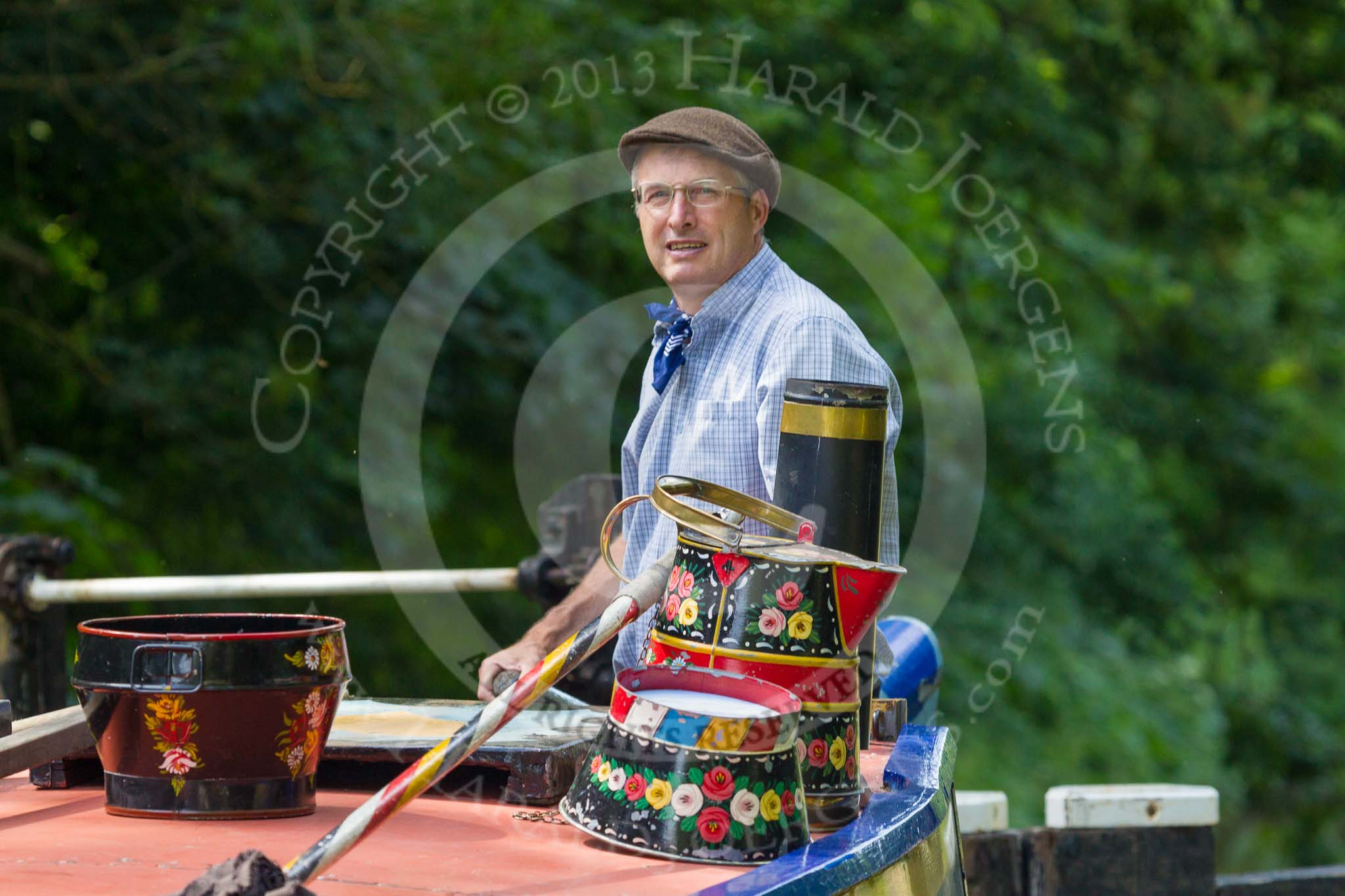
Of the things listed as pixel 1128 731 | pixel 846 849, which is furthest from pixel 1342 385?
pixel 846 849

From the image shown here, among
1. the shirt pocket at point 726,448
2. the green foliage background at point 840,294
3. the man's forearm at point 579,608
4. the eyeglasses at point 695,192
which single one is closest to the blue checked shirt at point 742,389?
the shirt pocket at point 726,448

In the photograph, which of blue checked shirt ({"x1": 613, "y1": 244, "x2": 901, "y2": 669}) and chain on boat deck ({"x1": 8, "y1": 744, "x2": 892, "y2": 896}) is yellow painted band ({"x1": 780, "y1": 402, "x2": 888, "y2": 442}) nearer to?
blue checked shirt ({"x1": 613, "y1": 244, "x2": 901, "y2": 669})

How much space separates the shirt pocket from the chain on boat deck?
0.59 meters

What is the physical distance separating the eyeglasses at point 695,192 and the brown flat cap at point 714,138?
0.03 meters

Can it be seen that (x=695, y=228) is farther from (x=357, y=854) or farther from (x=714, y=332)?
(x=357, y=854)

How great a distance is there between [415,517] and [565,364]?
83 centimetres

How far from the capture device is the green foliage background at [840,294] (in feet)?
18.5

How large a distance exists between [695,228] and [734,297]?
128 millimetres

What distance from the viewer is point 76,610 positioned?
5523 millimetres

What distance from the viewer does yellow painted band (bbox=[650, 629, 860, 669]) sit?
62.0 inches

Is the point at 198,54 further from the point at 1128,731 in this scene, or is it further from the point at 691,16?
the point at 1128,731

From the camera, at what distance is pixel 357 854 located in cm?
150

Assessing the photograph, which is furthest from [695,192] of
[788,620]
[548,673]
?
[548,673]

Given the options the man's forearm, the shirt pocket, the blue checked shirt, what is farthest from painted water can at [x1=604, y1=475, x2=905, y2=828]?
the man's forearm
